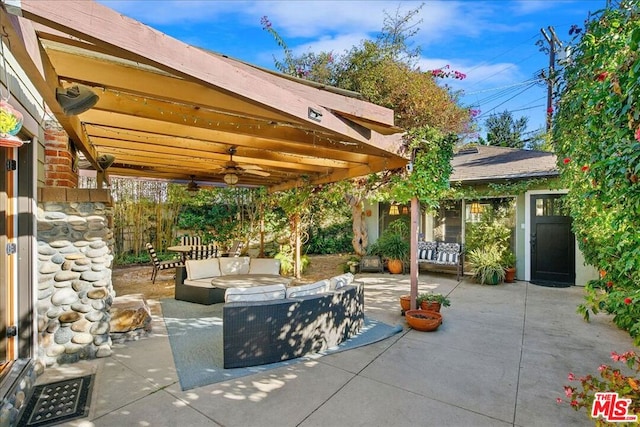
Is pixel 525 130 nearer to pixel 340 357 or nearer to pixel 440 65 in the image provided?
pixel 440 65

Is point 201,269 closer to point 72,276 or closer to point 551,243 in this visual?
point 72,276

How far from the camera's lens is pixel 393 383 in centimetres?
288

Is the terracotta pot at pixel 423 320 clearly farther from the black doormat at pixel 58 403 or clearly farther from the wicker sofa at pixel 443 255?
the wicker sofa at pixel 443 255

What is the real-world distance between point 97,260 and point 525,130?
20.9m

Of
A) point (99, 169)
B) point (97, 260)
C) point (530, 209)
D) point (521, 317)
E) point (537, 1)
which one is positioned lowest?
point (521, 317)

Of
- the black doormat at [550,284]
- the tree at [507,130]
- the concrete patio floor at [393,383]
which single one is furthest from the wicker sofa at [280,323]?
the tree at [507,130]

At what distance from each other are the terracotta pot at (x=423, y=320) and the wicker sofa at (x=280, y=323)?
1.06m

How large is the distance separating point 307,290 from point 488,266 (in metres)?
5.60

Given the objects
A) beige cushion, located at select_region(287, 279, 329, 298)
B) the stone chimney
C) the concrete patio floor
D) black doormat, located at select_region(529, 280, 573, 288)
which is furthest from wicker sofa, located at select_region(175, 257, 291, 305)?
black doormat, located at select_region(529, 280, 573, 288)

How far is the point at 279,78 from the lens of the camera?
273 cm

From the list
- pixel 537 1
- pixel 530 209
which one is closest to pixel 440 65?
pixel 537 1

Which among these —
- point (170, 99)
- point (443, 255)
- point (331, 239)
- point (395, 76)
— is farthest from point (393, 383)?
point (331, 239)

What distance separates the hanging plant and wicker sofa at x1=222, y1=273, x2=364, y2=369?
2159mm

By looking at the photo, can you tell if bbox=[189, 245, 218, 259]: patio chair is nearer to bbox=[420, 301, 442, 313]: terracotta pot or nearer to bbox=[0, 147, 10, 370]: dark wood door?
bbox=[0, 147, 10, 370]: dark wood door
